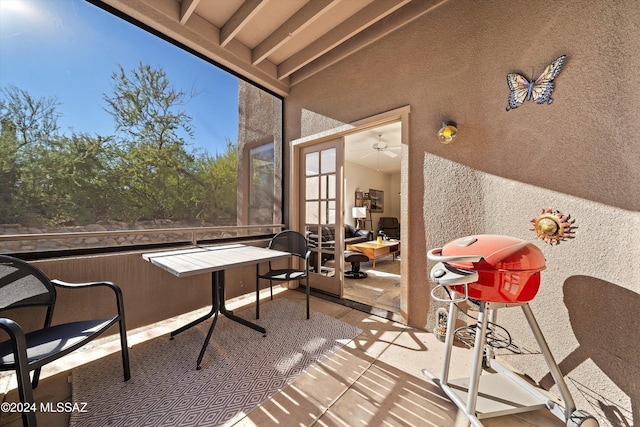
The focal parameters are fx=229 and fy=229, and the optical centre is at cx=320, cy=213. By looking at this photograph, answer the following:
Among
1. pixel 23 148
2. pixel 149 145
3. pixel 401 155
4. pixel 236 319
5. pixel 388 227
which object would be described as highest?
pixel 149 145

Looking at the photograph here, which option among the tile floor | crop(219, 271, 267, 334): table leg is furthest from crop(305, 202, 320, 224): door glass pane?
the tile floor

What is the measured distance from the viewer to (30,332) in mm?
1346

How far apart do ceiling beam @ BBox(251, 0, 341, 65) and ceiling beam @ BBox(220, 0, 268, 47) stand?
366mm

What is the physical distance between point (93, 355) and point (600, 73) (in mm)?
3911

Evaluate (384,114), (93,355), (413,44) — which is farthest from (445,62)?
(93,355)

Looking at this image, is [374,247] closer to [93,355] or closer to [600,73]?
[600,73]

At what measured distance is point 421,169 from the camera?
216cm

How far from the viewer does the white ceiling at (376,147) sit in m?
4.66

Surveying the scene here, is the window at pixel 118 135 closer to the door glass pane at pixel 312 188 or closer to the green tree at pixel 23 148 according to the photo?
the green tree at pixel 23 148

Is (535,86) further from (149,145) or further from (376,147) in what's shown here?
(376,147)

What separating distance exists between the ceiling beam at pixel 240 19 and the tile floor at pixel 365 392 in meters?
3.08

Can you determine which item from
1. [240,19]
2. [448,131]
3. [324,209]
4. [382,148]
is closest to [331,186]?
[324,209]

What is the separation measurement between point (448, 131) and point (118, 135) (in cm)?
325

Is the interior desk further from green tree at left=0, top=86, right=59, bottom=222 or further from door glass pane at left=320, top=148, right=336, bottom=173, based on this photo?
door glass pane at left=320, top=148, right=336, bottom=173
